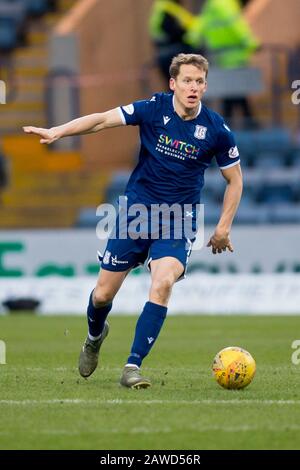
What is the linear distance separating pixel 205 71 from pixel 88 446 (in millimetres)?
3320

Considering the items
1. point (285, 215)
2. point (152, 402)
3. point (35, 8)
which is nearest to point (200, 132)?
point (152, 402)

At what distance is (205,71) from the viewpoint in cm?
929

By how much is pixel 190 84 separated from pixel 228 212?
0.95m

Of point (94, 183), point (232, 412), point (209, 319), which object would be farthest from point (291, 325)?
point (232, 412)

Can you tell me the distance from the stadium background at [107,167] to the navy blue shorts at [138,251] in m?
5.59

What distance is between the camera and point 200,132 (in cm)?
938

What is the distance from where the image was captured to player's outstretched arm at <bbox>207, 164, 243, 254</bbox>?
939 centimetres

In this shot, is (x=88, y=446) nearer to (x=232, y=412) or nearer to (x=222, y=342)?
(x=232, y=412)

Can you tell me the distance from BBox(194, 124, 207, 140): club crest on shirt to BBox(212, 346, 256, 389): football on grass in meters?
1.53

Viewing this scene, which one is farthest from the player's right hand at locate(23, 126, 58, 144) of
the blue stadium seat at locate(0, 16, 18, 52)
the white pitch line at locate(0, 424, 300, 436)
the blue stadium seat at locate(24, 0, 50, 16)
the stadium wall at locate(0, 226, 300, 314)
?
the blue stadium seat at locate(24, 0, 50, 16)

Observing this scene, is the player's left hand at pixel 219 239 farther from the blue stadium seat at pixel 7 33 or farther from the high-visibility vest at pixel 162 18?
the blue stadium seat at pixel 7 33

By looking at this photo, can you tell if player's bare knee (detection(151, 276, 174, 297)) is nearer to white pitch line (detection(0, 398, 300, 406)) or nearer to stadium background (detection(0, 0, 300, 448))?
white pitch line (detection(0, 398, 300, 406))

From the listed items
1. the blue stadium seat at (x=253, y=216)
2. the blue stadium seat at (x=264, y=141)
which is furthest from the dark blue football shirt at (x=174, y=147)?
the blue stadium seat at (x=264, y=141)

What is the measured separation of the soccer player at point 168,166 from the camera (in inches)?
363
